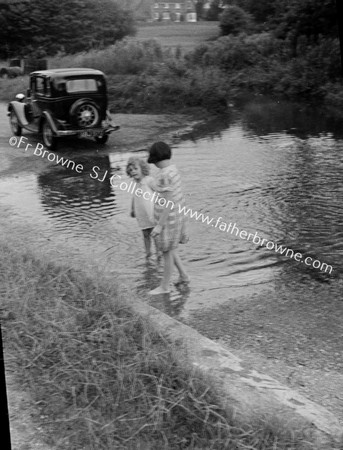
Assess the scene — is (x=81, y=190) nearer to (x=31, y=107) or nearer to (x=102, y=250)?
(x=102, y=250)

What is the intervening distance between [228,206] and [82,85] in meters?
2.48

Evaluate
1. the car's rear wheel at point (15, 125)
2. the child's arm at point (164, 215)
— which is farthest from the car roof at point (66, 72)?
the child's arm at point (164, 215)

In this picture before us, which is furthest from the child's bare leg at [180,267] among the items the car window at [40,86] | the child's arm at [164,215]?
the car window at [40,86]

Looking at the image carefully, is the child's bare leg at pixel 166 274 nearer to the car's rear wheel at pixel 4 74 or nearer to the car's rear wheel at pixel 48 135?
the car's rear wheel at pixel 48 135

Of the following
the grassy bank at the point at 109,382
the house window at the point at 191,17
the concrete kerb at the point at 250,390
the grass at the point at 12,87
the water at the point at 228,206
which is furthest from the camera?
the water at the point at 228,206

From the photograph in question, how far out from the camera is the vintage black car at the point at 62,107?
3.39 meters

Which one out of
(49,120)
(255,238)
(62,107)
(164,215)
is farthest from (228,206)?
(62,107)

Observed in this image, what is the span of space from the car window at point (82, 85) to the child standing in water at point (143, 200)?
83 cm

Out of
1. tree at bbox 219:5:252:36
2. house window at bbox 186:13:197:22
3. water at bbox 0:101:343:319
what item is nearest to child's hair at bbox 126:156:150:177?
→ water at bbox 0:101:343:319

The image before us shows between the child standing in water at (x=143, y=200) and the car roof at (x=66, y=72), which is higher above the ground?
the car roof at (x=66, y=72)

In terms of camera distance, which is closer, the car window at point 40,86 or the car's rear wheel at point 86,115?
the car window at point 40,86

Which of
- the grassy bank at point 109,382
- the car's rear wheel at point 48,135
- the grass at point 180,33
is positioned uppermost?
the grass at point 180,33

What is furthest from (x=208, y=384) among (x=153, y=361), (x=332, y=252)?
(x=332, y=252)

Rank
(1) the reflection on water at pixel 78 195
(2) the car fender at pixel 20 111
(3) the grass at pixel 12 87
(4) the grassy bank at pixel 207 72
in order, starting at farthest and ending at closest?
(1) the reflection on water at pixel 78 195 < (2) the car fender at pixel 20 111 < (4) the grassy bank at pixel 207 72 < (3) the grass at pixel 12 87
